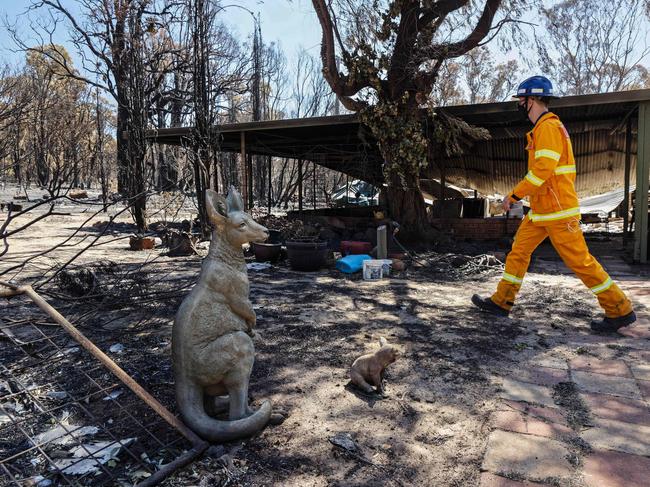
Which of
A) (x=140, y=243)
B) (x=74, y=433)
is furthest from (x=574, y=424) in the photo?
(x=140, y=243)

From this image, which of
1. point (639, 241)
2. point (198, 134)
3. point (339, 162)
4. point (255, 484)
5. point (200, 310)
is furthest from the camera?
point (339, 162)

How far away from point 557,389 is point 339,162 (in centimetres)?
1183

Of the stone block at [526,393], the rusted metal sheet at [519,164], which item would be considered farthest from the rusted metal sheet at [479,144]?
the stone block at [526,393]

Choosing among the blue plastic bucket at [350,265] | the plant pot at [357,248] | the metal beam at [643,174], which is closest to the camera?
the blue plastic bucket at [350,265]

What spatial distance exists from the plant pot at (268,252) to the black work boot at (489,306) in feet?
14.1

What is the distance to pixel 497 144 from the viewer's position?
11711 millimetres

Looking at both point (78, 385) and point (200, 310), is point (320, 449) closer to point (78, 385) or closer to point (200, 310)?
point (200, 310)

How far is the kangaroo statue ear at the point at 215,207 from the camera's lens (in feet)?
7.63

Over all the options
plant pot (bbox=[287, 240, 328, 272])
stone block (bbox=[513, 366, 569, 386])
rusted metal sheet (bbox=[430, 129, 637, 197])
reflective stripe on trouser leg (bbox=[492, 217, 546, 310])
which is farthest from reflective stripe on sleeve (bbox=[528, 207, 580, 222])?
rusted metal sheet (bbox=[430, 129, 637, 197])

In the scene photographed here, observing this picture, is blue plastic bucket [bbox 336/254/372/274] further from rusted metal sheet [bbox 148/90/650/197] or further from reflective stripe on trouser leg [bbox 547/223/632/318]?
reflective stripe on trouser leg [bbox 547/223/632/318]

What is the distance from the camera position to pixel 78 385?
3176 mm

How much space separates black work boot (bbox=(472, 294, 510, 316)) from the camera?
4.79 m

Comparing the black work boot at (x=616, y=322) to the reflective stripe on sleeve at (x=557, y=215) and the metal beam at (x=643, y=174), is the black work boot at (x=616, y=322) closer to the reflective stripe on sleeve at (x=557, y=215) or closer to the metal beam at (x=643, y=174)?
the reflective stripe on sleeve at (x=557, y=215)

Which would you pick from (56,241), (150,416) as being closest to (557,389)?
(150,416)
